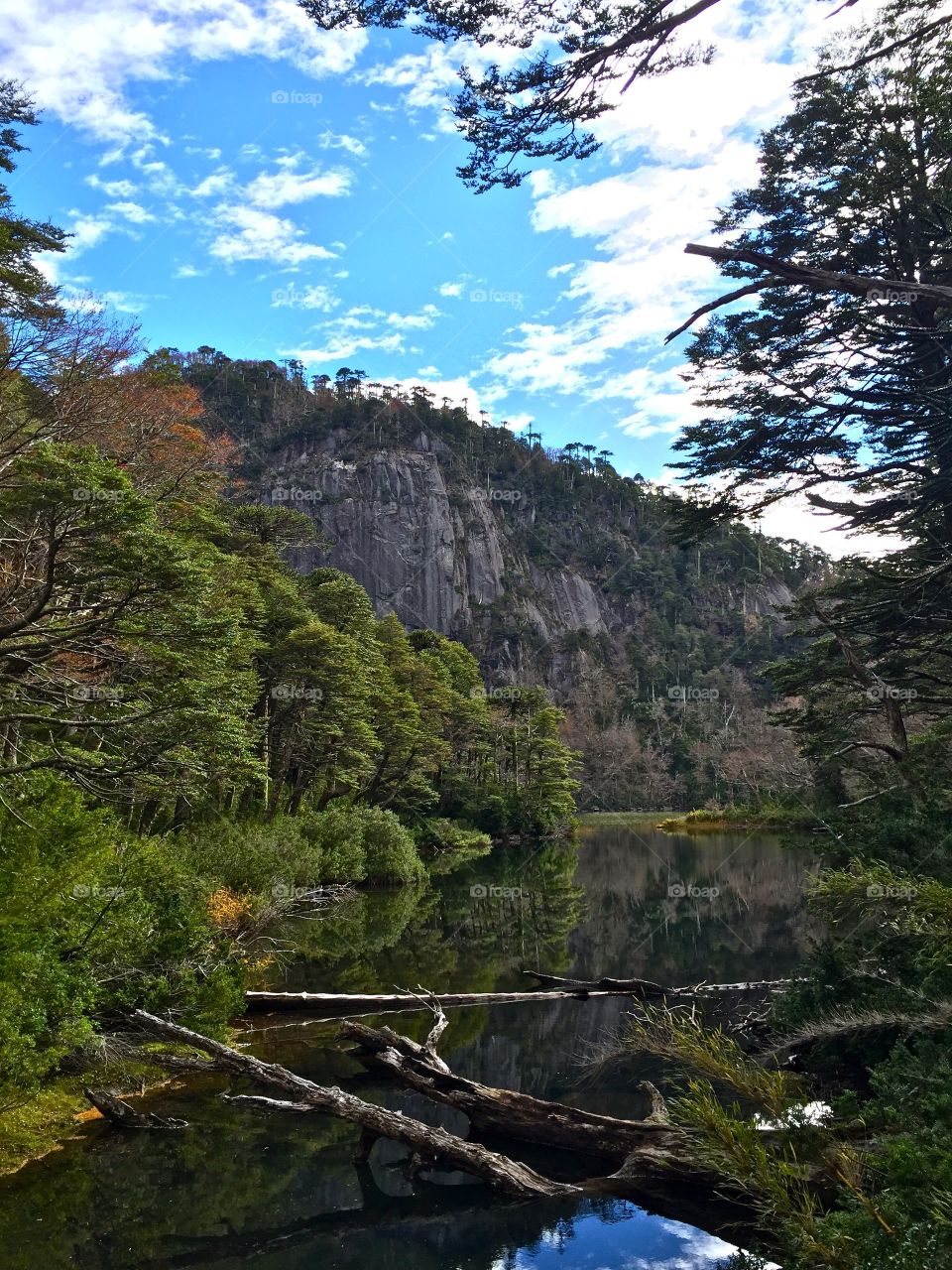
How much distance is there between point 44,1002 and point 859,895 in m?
6.70

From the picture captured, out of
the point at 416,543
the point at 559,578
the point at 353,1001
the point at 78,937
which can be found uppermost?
the point at 416,543

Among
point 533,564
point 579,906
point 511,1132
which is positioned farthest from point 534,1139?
point 533,564

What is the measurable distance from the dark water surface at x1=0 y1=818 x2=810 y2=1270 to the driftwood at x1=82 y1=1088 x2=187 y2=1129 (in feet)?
0.61

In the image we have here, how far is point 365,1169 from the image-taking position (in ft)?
22.8

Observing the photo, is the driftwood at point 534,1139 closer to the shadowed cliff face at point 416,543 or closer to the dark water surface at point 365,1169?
the dark water surface at point 365,1169

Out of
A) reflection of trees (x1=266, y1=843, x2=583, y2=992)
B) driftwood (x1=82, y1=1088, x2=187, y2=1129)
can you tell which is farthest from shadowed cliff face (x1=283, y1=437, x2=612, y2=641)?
driftwood (x1=82, y1=1088, x2=187, y2=1129)

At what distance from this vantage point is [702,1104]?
3.24m

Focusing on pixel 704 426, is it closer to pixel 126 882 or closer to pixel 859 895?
pixel 859 895

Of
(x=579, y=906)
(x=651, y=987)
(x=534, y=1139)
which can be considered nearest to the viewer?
(x=534, y=1139)

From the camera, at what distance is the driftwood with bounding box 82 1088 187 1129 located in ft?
24.8

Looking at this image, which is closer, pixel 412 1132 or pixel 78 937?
pixel 412 1132

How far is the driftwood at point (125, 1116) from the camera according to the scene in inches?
298

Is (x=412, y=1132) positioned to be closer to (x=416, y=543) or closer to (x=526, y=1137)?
(x=526, y=1137)

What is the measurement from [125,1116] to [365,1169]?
8.45ft
